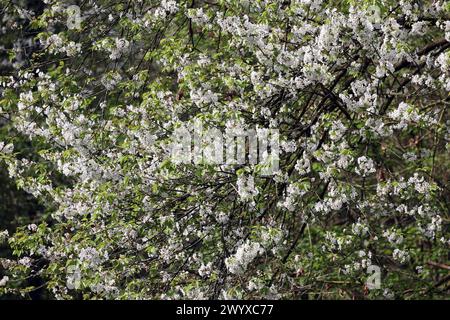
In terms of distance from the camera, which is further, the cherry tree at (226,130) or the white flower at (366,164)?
the white flower at (366,164)

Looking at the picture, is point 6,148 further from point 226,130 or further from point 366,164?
point 366,164

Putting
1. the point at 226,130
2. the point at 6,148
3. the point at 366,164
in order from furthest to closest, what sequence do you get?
the point at 6,148 < the point at 366,164 < the point at 226,130

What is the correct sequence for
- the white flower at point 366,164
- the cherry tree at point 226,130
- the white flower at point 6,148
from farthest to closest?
the white flower at point 6,148, the white flower at point 366,164, the cherry tree at point 226,130

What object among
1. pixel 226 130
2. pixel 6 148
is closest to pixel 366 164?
pixel 226 130

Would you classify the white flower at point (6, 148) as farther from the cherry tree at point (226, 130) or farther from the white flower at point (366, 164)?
the white flower at point (366, 164)

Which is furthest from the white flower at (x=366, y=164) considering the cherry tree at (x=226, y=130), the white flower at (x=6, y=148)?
the white flower at (x=6, y=148)

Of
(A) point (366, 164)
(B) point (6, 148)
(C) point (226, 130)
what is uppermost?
(B) point (6, 148)

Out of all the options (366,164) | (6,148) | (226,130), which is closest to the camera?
(226,130)

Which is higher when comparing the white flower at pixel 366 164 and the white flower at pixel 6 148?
the white flower at pixel 6 148

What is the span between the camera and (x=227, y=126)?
6.11 meters

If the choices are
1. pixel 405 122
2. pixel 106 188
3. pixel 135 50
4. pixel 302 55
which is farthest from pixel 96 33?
pixel 405 122

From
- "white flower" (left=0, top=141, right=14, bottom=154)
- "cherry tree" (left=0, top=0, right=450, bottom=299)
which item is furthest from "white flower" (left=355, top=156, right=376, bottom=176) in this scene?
"white flower" (left=0, top=141, right=14, bottom=154)

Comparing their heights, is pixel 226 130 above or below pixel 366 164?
above

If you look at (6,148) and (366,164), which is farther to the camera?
(6,148)
